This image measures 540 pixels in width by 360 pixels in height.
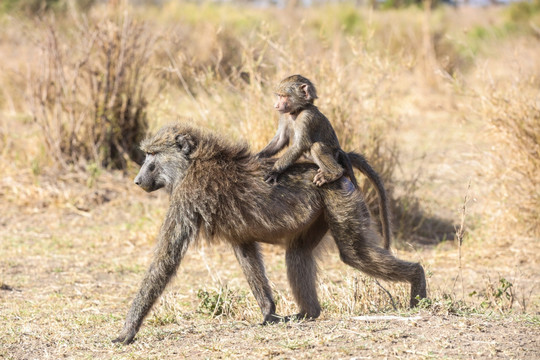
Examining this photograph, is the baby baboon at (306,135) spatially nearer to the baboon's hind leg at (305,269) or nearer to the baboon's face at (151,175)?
the baboon's hind leg at (305,269)

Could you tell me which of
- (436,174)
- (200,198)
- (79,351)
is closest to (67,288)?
(79,351)

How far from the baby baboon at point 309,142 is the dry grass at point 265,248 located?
1.95 feet

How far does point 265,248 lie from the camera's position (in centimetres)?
682

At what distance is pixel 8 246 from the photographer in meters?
6.92

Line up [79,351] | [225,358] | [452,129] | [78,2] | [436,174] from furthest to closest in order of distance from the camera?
[78,2] → [452,129] → [436,174] → [79,351] → [225,358]

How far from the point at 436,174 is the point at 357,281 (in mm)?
4317

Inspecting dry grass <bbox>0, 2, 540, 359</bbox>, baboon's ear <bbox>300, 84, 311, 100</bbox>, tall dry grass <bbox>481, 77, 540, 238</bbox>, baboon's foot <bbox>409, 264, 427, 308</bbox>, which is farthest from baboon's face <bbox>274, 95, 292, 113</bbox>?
tall dry grass <bbox>481, 77, 540, 238</bbox>

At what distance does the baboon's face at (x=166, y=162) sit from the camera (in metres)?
4.24

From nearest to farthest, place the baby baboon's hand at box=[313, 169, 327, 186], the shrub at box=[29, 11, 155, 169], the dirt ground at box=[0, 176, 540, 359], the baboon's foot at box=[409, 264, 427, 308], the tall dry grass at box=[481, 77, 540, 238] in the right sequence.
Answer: the dirt ground at box=[0, 176, 540, 359] → the baby baboon's hand at box=[313, 169, 327, 186] → the baboon's foot at box=[409, 264, 427, 308] → the tall dry grass at box=[481, 77, 540, 238] → the shrub at box=[29, 11, 155, 169]

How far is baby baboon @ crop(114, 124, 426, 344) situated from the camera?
158 inches

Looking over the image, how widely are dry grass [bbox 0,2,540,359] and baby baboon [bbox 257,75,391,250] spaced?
0.60 m

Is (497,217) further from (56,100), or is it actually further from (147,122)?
(56,100)

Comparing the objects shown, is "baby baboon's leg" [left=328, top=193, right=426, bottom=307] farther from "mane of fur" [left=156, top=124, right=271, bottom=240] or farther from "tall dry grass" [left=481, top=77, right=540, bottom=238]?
"tall dry grass" [left=481, top=77, right=540, bottom=238]

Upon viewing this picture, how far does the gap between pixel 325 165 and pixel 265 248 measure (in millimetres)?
2774
